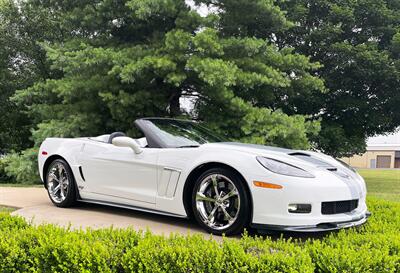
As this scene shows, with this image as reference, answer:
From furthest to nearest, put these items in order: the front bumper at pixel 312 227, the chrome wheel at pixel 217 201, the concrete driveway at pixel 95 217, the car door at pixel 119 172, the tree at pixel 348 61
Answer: the tree at pixel 348 61 → the car door at pixel 119 172 → the concrete driveway at pixel 95 217 → the chrome wheel at pixel 217 201 → the front bumper at pixel 312 227

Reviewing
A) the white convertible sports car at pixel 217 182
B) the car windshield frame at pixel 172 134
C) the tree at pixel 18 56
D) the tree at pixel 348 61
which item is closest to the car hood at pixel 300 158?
the white convertible sports car at pixel 217 182

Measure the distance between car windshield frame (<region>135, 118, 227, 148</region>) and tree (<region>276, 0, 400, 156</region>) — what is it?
12.4m

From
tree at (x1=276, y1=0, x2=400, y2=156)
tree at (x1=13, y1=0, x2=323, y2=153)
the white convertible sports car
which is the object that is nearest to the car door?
the white convertible sports car

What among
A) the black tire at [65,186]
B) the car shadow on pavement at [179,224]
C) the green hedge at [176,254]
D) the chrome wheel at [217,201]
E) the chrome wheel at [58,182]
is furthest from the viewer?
the chrome wheel at [58,182]

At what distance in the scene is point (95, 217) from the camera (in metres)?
5.16

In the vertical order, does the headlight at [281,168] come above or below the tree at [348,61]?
below

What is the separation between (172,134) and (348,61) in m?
14.9

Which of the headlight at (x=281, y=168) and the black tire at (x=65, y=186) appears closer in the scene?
the headlight at (x=281, y=168)

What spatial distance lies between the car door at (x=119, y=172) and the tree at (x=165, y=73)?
218 inches

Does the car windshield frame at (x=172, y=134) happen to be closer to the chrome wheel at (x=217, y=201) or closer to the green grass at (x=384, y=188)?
the chrome wheel at (x=217, y=201)

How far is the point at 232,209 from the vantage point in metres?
4.13

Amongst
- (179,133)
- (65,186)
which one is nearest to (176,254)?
(179,133)

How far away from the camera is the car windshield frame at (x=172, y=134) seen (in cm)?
491

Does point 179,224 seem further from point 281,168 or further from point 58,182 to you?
point 58,182
